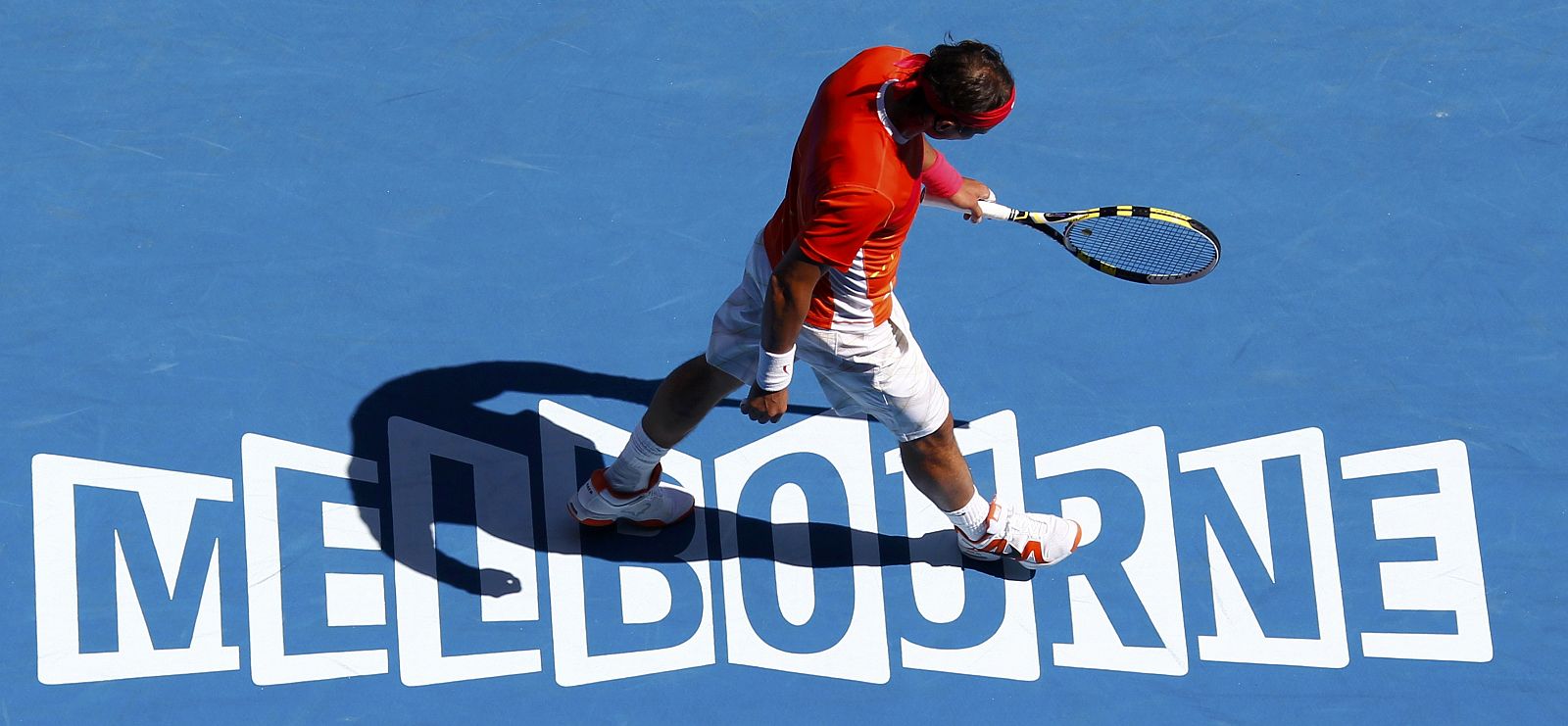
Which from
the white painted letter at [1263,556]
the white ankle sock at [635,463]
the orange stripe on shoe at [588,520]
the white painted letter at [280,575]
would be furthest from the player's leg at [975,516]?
the white painted letter at [280,575]

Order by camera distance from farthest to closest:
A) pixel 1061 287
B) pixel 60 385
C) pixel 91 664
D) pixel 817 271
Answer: pixel 1061 287, pixel 60 385, pixel 91 664, pixel 817 271

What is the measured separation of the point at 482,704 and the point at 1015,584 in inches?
72.6

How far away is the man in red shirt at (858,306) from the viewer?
3855 millimetres

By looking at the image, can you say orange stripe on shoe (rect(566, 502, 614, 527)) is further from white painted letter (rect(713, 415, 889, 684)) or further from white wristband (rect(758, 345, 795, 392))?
white wristband (rect(758, 345, 795, 392))

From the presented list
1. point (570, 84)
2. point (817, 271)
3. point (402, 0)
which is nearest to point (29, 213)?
point (402, 0)

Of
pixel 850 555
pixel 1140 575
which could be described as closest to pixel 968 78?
pixel 850 555

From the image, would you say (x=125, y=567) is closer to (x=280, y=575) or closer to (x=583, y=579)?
(x=280, y=575)

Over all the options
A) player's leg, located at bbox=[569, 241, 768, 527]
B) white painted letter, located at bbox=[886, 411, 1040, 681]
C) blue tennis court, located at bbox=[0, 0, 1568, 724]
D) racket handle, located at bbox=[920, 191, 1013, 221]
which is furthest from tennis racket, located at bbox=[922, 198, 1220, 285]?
player's leg, located at bbox=[569, 241, 768, 527]

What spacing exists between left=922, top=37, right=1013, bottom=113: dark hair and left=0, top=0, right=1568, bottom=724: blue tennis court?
1987 millimetres

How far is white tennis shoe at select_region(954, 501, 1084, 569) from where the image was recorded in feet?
17.0

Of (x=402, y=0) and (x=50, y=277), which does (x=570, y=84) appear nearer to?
(x=402, y=0)

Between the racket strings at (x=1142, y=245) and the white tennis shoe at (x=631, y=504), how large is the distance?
1650mm

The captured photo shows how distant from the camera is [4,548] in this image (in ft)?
16.6

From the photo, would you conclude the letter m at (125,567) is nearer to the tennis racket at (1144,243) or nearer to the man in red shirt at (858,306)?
the man in red shirt at (858,306)
